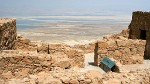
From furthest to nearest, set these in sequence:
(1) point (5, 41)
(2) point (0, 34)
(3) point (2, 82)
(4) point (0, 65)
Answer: (1) point (5, 41)
(2) point (0, 34)
(4) point (0, 65)
(3) point (2, 82)

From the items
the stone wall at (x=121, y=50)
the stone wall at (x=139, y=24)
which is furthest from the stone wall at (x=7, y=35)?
the stone wall at (x=139, y=24)

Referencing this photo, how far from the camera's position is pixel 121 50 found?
1505 cm

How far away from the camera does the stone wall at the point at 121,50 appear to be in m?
14.6

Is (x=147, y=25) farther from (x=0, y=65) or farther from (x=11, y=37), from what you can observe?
(x=0, y=65)

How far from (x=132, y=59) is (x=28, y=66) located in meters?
7.29

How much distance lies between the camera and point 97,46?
1462 centimetres

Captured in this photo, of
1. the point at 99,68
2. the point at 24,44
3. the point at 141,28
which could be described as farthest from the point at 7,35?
the point at 141,28

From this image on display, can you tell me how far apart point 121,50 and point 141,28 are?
160 inches

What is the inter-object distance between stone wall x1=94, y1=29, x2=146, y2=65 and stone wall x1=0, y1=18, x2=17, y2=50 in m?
4.11

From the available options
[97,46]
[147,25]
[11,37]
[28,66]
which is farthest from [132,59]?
[28,66]

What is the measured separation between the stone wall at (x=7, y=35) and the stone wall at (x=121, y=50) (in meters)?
4.11

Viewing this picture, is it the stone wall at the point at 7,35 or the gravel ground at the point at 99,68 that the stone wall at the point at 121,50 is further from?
the stone wall at the point at 7,35

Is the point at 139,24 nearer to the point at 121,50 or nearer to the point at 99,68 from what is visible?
the point at 121,50

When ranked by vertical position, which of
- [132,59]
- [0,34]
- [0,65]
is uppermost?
[0,34]
